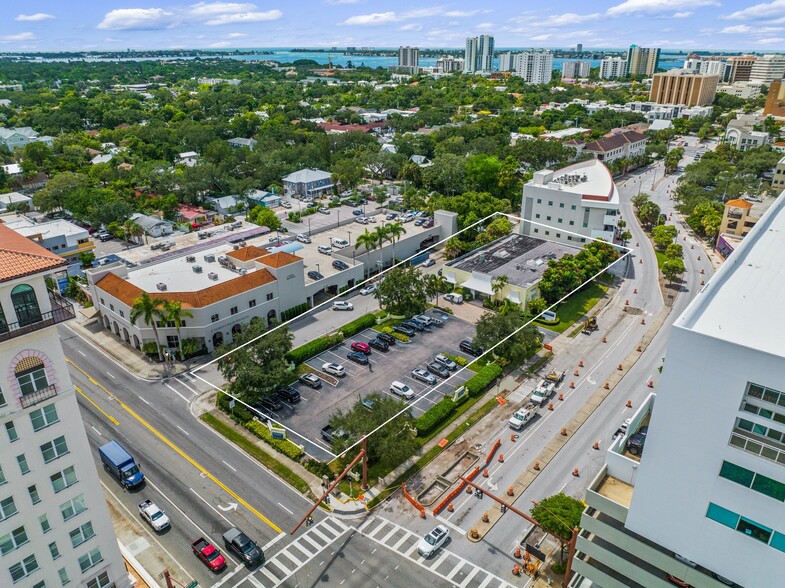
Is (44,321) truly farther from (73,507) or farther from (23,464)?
(73,507)

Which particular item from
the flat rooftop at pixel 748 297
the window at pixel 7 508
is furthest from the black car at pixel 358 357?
the flat rooftop at pixel 748 297

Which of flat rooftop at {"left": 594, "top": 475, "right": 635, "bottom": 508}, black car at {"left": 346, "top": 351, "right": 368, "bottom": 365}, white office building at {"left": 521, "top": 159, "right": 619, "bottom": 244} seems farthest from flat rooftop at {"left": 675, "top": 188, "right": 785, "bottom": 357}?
white office building at {"left": 521, "top": 159, "right": 619, "bottom": 244}

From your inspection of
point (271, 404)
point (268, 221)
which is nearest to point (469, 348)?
point (271, 404)

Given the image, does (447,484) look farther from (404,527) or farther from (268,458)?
(268,458)

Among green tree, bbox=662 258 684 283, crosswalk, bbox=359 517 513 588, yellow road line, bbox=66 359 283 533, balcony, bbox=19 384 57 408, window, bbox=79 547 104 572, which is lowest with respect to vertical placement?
crosswalk, bbox=359 517 513 588

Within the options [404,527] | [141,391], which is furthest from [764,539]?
[141,391]

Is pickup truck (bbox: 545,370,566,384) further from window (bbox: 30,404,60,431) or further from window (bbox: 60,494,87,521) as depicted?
window (bbox: 30,404,60,431)
